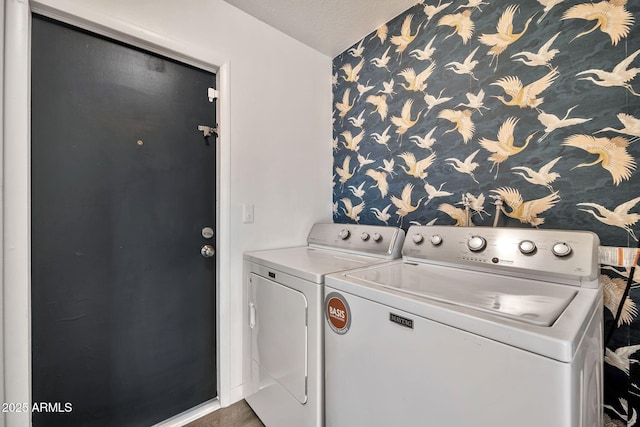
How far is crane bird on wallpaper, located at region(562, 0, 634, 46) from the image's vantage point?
1025mm

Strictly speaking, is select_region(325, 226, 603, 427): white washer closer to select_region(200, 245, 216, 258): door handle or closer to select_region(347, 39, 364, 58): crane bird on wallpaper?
select_region(200, 245, 216, 258): door handle

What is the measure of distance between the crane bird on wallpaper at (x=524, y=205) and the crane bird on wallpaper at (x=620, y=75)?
44 cm

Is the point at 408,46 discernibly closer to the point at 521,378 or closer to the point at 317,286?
the point at 317,286

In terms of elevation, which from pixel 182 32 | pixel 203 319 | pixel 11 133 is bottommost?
pixel 203 319

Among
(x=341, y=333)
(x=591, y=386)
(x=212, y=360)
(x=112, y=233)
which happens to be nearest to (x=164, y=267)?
(x=112, y=233)

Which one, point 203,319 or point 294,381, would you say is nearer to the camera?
point 294,381

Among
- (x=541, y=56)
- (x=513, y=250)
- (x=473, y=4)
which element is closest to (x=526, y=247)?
(x=513, y=250)

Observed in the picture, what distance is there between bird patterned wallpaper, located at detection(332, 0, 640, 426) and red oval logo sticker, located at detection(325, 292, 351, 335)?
2.82ft

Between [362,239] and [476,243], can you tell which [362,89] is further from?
[476,243]

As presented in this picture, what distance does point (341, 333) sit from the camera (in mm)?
1033

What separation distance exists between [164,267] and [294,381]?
930mm

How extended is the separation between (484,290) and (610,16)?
1.19 meters

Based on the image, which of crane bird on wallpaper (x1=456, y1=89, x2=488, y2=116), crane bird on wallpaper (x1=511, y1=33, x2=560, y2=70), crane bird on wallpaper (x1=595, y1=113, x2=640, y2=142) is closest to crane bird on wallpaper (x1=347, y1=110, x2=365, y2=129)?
crane bird on wallpaper (x1=456, y1=89, x2=488, y2=116)

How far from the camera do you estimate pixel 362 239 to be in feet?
5.32
